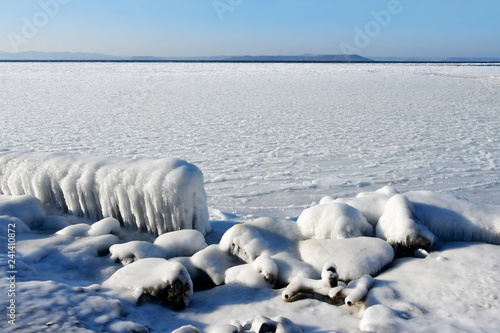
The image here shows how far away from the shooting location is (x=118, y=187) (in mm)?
4477

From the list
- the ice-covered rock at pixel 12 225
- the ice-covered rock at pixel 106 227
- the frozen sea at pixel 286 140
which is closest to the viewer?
the ice-covered rock at pixel 12 225

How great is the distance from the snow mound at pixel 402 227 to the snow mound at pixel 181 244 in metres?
1.75

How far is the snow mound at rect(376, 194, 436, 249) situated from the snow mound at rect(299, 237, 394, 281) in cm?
18

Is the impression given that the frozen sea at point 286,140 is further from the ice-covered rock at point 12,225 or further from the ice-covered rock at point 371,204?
the ice-covered rock at point 12,225

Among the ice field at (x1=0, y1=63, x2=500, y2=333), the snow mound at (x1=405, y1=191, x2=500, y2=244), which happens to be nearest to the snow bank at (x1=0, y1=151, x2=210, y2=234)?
the ice field at (x1=0, y1=63, x2=500, y2=333)

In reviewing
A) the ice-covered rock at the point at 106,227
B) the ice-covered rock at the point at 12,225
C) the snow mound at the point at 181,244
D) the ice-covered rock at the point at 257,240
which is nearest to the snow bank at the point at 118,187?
the ice-covered rock at the point at 106,227

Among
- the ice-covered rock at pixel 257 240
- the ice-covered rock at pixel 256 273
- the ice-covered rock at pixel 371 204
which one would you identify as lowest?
the ice-covered rock at pixel 256 273

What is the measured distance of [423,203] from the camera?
4.12 meters

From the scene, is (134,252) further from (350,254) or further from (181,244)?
(350,254)

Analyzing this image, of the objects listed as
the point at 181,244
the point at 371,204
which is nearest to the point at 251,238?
the point at 181,244

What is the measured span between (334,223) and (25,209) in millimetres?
3359

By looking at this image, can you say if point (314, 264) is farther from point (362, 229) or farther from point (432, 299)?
point (432, 299)

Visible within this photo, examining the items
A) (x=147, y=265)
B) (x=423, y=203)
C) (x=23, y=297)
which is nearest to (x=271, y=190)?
(x=423, y=203)

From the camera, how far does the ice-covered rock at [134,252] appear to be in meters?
3.66
